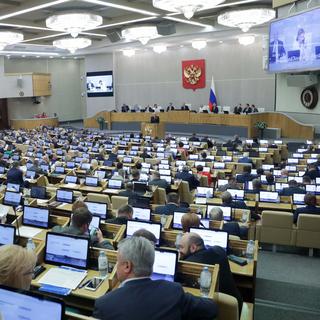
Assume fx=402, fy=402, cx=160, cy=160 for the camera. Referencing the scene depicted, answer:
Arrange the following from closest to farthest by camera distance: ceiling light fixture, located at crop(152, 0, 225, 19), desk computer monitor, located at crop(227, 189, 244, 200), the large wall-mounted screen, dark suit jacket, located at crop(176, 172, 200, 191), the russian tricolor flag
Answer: desk computer monitor, located at crop(227, 189, 244, 200) < dark suit jacket, located at crop(176, 172, 200, 191) < ceiling light fixture, located at crop(152, 0, 225, 19) < the large wall-mounted screen < the russian tricolor flag

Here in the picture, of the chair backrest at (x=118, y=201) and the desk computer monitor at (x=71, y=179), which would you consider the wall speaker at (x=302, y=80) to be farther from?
the chair backrest at (x=118, y=201)

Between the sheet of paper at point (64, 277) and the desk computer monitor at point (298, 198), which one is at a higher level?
Result: the sheet of paper at point (64, 277)

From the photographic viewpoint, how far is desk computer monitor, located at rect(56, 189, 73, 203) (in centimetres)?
793

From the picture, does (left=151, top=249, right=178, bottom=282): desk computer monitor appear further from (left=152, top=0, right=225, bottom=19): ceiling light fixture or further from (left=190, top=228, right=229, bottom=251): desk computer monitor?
(left=152, top=0, right=225, bottom=19): ceiling light fixture

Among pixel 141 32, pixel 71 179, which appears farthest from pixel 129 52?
pixel 71 179

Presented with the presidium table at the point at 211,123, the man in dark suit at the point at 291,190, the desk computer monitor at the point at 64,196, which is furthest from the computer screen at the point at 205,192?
the presidium table at the point at 211,123

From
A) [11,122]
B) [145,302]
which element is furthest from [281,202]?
[11,122]

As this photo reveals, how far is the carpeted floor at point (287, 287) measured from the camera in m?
4.86

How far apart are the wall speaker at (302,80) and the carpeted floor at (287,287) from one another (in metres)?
11.5

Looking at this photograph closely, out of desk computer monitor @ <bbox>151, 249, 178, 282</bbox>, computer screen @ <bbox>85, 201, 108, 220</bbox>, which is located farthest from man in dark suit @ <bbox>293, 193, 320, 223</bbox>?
desk computer monitor @ <bbox>151, 249, 178, 282</bbox>

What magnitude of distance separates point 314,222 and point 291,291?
1719 mm

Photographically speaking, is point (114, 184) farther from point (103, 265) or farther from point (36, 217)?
point (103, 265)

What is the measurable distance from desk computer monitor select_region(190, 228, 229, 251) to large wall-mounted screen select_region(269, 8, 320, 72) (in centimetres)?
999

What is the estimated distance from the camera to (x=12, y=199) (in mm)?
7586
